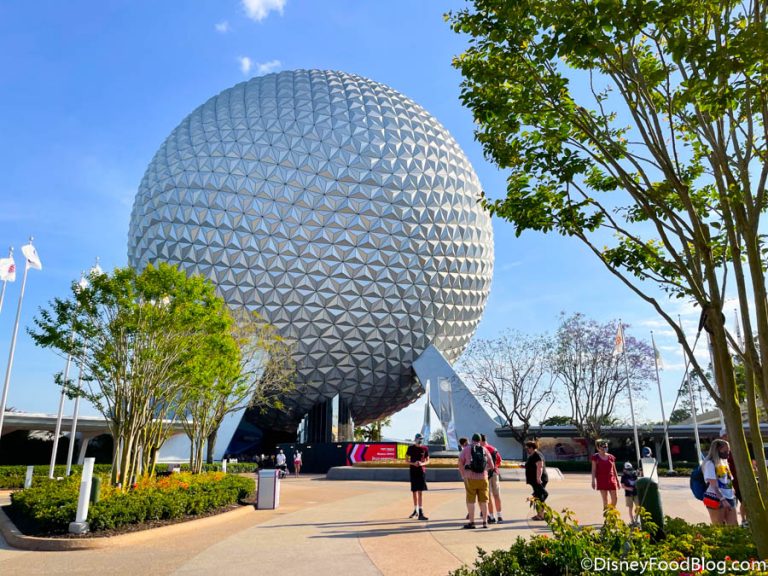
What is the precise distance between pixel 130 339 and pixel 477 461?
998 cm

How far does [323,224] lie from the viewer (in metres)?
30.9

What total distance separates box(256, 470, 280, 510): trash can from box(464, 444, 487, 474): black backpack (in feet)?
18.0

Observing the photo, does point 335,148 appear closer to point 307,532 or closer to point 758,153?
point 307,532

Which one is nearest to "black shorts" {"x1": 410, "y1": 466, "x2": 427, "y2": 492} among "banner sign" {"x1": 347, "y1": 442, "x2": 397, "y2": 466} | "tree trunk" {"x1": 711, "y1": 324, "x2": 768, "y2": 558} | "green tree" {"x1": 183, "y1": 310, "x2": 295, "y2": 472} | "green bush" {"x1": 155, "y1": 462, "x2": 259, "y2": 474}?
"tree trunk" {"x1": 711, "y1": 324, "x2": 768, "y2": 558}

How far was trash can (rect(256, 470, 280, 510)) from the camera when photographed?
13367 mm

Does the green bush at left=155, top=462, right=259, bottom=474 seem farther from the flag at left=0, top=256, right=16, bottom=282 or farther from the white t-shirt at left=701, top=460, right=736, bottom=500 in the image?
the white t-shirt at left=701, top=460, right=736, bottom=500

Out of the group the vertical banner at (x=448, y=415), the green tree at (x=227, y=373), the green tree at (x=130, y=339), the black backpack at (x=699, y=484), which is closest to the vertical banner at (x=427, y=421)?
the vertical banner at (x=448, y=415)

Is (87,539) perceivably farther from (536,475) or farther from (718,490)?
(718,490)

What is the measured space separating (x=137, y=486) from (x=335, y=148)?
23022 millimetres

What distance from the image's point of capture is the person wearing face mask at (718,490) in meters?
8.45

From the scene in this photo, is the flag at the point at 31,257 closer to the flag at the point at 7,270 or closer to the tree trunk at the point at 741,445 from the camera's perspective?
the flag at the point at 7,270

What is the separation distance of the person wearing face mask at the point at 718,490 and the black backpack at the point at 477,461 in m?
3.54

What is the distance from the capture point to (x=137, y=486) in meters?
A: 12.9

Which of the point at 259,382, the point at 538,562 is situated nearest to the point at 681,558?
the point at 538,562
